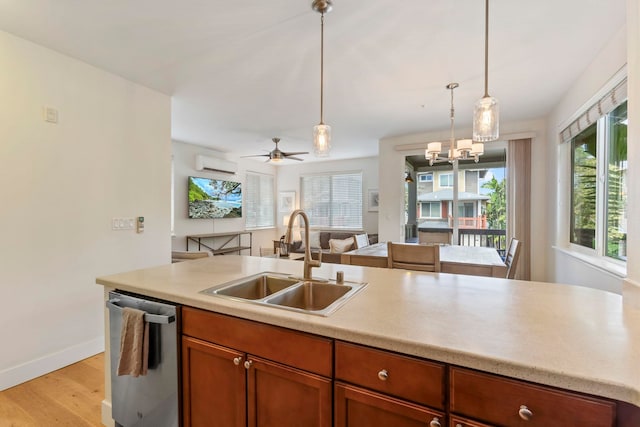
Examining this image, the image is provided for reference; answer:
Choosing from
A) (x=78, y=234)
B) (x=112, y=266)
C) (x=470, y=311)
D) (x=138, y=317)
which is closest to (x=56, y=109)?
(x=78, y=234)

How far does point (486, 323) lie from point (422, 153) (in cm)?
437

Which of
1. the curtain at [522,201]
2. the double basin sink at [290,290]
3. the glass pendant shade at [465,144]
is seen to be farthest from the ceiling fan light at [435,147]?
the double basin sink at [290,290]

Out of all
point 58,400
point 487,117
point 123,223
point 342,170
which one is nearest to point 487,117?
point 487,117

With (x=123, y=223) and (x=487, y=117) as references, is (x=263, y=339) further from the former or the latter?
(x=123, y=223)

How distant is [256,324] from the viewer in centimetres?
118

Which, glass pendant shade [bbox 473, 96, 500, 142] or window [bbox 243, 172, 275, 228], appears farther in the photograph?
window [bbox 243, 172, 275, 228]

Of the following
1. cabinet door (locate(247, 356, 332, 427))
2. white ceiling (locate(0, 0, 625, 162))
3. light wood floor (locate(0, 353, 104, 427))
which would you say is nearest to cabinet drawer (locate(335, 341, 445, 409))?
cabinet door (locate(247, 356, 332, 427))

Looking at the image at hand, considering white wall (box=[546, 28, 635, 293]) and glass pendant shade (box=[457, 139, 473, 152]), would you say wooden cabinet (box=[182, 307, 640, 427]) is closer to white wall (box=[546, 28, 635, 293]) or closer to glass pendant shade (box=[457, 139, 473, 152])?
white wall (box=[546, 28, 635, 293])

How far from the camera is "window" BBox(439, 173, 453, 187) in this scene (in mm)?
5052

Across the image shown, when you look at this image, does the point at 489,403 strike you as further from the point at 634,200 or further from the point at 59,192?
the point at 59,192

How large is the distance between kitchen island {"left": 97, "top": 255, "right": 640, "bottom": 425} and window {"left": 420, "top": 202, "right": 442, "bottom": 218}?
14.0 ft

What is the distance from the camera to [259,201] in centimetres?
750

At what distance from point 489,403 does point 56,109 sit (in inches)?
133

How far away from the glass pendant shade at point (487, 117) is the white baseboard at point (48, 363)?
3.52 meters
